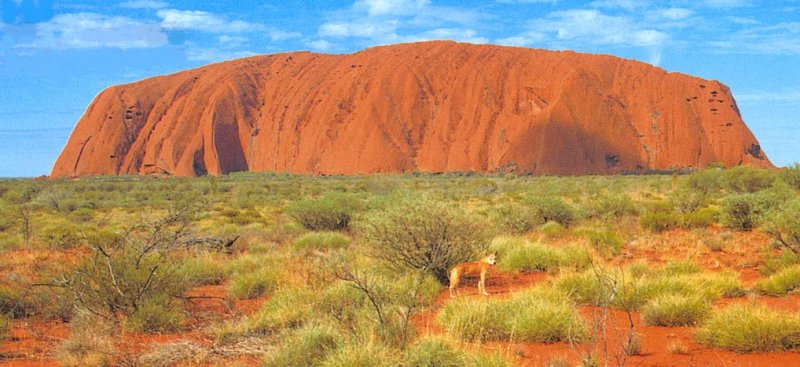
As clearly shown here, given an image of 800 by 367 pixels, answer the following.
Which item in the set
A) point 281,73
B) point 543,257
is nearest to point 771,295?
point 543,257

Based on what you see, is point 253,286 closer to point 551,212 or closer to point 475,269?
point 475,269

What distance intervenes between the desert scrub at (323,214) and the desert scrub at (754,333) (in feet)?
36.6

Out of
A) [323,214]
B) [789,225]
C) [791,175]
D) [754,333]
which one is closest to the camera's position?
[754,333]

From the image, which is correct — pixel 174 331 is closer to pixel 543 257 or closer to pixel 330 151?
pixel 543 257

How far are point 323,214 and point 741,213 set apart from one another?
32.6ft

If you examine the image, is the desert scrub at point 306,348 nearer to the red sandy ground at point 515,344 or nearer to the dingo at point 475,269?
the red sandy ground at point 515,344

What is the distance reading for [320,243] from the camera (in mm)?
12430

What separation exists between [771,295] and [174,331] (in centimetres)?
700

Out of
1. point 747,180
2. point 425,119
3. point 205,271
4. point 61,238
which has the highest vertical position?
point 425,119

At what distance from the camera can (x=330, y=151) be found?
243 feet

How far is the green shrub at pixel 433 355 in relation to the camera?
176 inches

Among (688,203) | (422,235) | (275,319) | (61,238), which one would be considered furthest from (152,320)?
(688,203)

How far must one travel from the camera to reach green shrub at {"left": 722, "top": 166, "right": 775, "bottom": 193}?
24.3m

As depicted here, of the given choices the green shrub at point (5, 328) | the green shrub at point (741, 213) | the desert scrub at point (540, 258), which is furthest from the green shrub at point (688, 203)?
the green shrub at point (5, 328)
